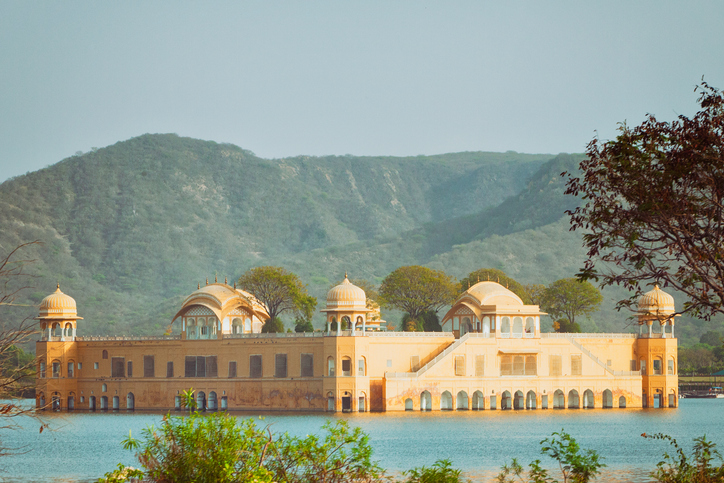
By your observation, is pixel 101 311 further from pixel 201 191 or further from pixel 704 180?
pixel 704 180

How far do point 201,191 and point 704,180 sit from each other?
148m

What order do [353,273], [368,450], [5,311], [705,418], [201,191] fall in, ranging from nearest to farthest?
[368,450], [705,418], [5,311], [353,273], [201,191]

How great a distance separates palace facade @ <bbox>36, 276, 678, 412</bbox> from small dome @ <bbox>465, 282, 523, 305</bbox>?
8 centimetres

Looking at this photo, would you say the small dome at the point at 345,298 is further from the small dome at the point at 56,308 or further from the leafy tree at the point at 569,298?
the leafy tree at the point at 569,298

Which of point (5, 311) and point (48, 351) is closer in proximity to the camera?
point (48, 351)

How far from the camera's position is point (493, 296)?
220ft

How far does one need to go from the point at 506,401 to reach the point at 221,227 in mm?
98638

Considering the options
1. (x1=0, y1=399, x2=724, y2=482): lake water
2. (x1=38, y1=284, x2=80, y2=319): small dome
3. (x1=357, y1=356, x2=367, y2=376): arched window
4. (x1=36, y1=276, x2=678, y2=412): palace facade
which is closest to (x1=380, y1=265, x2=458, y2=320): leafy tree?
(x1=36, y1=276, x2=678, y2=412): palace facade

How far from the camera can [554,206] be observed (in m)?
152

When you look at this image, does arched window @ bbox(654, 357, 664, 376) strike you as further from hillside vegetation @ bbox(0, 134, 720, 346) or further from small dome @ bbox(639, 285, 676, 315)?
hillside vegetation @ bbox(0, 134, 720, 346)

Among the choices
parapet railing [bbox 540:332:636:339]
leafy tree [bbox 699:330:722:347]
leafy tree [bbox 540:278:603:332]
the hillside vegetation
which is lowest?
parapet railing [bbox 540:332:636:339]

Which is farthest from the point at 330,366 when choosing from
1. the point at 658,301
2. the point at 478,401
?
the point at 658,301

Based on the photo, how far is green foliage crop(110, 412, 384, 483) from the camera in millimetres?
20734

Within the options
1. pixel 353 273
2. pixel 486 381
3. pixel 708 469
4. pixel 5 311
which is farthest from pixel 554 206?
pixel 708 469
